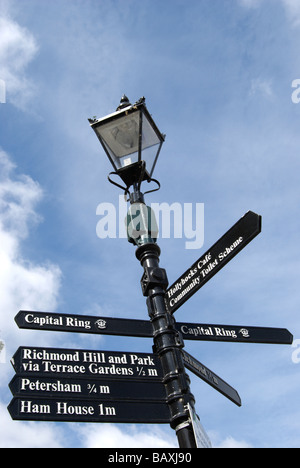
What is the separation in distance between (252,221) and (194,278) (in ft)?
2.61

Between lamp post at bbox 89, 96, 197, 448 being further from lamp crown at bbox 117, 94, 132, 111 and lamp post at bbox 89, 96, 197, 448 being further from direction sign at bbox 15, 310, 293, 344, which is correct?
direction sign at bbox 15, 310, 293, 344

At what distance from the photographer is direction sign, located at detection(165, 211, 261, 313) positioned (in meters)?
4.45

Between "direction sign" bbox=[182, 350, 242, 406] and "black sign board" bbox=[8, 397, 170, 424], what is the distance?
63 centimetres

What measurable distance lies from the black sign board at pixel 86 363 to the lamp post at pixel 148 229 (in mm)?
148

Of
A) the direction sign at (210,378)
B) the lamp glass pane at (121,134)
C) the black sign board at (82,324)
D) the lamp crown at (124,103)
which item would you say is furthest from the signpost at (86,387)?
the lamp crown at (124,103)

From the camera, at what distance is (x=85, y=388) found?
159 inches

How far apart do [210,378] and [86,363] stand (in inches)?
55.0

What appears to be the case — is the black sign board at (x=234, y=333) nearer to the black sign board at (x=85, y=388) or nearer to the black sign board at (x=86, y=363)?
the black sign board at (x=86, y=363)

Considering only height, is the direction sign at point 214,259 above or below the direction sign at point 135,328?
above

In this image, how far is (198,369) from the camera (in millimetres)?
4746

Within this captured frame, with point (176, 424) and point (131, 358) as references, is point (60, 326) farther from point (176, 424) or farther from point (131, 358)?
point (176, 424)

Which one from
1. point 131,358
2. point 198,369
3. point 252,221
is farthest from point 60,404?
point 252,221

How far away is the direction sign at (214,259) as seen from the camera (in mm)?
4449

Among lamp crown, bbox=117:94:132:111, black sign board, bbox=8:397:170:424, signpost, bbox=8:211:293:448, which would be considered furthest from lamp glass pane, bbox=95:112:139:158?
black sign board, bbox=8:397:170:424
